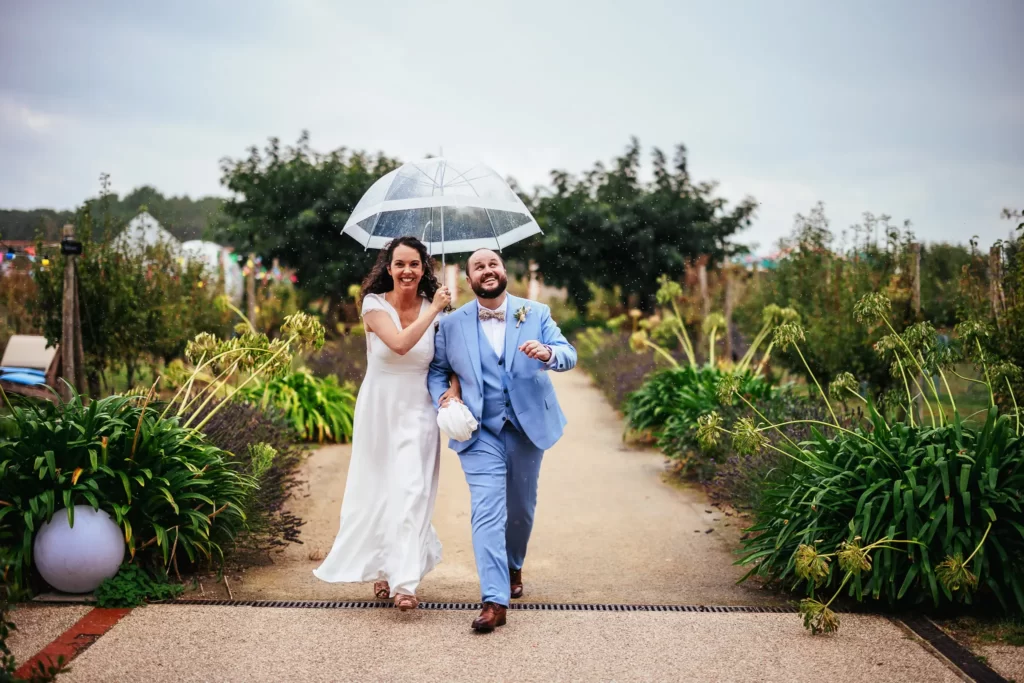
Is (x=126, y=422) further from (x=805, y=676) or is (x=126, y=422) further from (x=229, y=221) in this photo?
(x=229, y=221)

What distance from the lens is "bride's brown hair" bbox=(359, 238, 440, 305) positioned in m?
5.12

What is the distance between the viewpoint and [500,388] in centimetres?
500

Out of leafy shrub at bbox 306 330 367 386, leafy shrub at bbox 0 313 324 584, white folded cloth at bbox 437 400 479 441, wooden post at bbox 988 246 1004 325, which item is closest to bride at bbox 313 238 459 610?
white folded cloth at bbox 437 400 479 441

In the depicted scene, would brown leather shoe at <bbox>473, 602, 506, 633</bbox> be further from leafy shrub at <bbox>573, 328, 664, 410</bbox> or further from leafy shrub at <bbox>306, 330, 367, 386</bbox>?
leafy shrub at <bbox>573, 328, 664, 410</bbox>

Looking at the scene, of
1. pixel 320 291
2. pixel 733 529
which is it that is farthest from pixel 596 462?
pixel 320 291

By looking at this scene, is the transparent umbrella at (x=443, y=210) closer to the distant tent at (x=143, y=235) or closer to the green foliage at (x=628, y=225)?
the distant tent at (x=143, y=235)

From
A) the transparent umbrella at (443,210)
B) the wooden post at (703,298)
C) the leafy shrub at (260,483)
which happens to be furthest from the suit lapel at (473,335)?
the wooden post at (703,298)

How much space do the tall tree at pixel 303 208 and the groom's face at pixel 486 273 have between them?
12.4 m

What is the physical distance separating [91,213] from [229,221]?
8.75m

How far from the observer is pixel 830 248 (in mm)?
12516

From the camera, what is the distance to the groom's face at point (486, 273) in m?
4.97

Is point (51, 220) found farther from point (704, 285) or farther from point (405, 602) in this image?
point (704, 285)

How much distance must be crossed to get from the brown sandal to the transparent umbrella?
6.20 feet

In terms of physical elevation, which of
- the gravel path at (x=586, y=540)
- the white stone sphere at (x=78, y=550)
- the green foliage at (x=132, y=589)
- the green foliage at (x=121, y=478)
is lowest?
the gravel path at (x=586, y=540)
